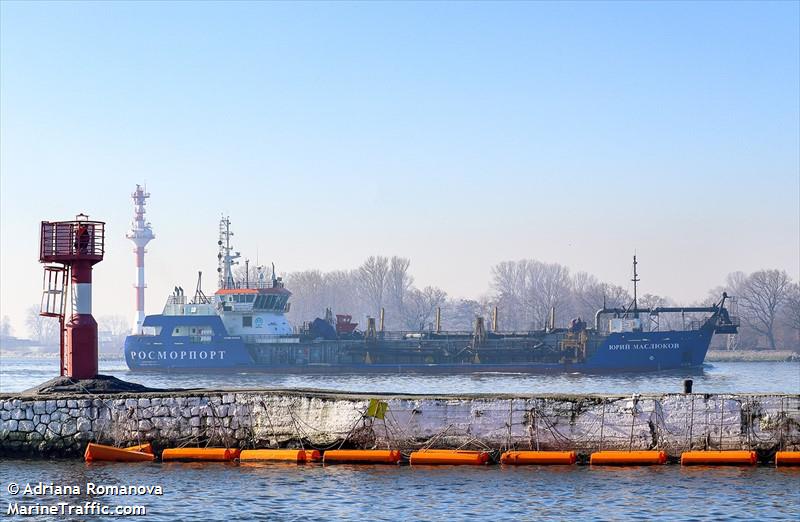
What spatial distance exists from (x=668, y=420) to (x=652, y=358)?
141 feet

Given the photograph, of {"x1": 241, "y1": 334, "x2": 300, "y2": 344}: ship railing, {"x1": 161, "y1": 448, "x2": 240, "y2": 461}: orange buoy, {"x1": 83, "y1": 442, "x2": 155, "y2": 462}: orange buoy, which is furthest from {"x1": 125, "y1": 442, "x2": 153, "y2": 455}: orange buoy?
{"x1": 241, "y1": 334, "x2": 300, "y2": 344}: ship railing

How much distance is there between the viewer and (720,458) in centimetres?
1862

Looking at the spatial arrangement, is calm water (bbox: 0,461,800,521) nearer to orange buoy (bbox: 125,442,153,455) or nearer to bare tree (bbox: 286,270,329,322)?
orange buoy (bbox: 125,442,153,455)

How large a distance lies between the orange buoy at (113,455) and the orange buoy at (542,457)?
22.5 ft

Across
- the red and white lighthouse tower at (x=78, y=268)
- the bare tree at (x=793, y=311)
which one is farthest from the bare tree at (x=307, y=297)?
the red and white lighthouse tower at (x=78, y=268)

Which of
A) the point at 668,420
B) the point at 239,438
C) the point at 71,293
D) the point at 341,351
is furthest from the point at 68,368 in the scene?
the point at 341,351

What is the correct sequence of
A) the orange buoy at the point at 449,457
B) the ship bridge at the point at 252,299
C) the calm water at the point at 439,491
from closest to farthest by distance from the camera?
the calm water at the point at 439,491, the orange buoy at the point at 449,457, the ship bridge at the point at 252,299

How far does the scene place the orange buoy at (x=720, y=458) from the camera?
61.0 feet

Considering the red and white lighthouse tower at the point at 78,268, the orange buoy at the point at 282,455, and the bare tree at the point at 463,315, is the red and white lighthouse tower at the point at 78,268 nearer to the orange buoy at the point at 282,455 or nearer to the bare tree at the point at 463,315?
Result: the orange buoy at the point at 282,455

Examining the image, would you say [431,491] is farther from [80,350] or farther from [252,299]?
[252,299]

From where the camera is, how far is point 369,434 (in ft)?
65.9

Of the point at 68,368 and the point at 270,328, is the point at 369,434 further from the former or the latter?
the point at 270,328

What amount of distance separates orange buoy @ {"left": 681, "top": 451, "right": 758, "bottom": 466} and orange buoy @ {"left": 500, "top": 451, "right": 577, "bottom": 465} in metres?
1.96

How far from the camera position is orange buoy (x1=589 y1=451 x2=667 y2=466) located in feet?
61.7
